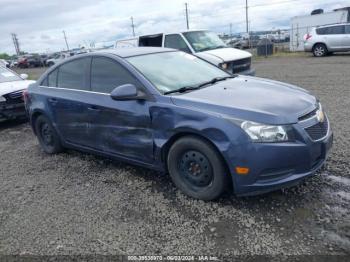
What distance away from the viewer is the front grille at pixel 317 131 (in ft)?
11.2

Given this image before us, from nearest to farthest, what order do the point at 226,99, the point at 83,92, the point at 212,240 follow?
the point at 212,240 → the point at 226,99 → the point at 83,92

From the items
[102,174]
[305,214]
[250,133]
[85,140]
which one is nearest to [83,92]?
[85,140]

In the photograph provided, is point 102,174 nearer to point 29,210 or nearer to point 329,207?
point 29,210

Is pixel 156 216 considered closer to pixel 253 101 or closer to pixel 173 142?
pixel 173 142

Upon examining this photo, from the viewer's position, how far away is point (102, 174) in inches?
190

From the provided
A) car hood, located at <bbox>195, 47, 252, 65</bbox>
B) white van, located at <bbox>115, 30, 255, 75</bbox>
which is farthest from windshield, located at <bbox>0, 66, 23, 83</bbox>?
car hood, located at <bbox>195, 47, 252, 65</bbox>

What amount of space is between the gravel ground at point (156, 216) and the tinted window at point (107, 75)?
3.89 ft

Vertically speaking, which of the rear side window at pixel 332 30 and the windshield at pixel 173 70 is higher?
the windshield at pixel 173 70

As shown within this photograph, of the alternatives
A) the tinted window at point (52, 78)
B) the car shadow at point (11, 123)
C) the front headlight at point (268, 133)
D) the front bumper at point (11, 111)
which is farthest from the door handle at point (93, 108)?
the car shadow at point (11, 123)

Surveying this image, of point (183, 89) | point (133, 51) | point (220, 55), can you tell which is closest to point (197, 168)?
point (183, 89)

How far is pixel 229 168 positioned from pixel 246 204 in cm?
52

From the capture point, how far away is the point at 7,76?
9.28 meters

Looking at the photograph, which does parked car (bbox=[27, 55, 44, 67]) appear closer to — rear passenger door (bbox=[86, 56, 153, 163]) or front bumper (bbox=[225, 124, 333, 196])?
rear passenger door (bbox=[86, 56, 153, 163])

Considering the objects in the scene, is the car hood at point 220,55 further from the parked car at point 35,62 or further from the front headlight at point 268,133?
the parked car at point 35,62
